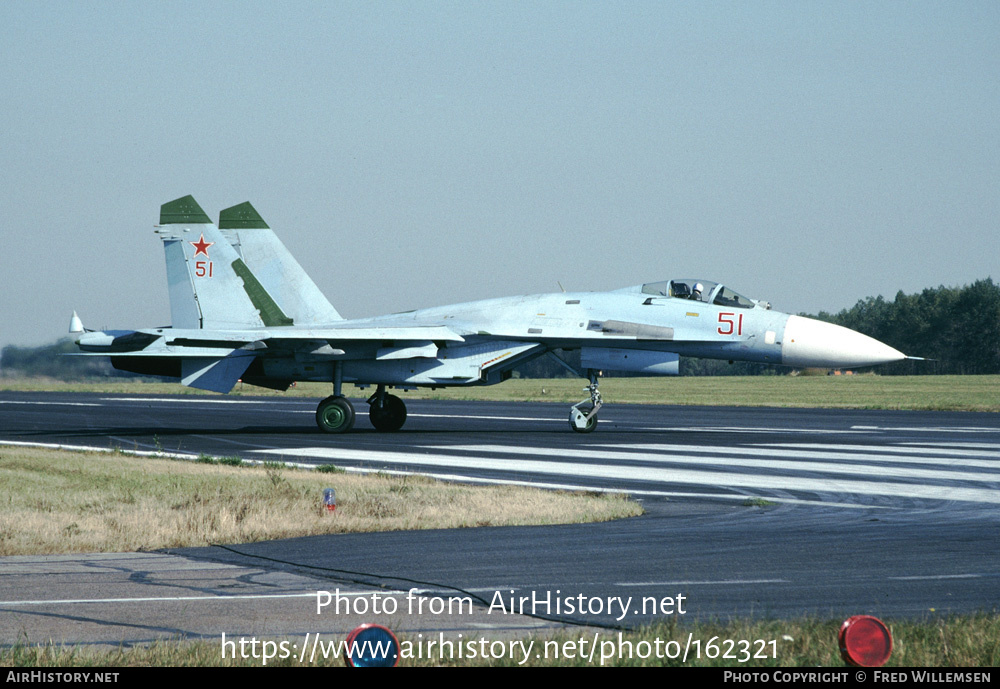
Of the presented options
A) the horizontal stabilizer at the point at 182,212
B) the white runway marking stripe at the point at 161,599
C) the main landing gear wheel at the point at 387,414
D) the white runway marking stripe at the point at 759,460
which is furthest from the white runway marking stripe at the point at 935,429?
the white runway marking stripe at the point at 161,599

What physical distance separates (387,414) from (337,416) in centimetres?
196

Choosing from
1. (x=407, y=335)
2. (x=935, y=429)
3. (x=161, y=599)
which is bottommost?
(x=935, y=429)

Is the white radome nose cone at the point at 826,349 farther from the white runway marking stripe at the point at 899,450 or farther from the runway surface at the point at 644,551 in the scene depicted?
the white runway marking stripe at the point at 899,450

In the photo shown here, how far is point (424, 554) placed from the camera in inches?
388

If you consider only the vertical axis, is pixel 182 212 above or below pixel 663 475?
above

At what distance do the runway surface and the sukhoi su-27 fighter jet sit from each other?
7.14 feet

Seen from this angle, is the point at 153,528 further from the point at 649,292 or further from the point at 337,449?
the point at 649,292

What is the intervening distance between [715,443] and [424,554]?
1432 centimetres

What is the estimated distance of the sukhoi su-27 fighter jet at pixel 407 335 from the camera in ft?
78.3

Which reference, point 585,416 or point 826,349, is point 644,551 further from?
point 585,416

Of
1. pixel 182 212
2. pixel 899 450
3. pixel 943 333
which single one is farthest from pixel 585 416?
pixel 943 333

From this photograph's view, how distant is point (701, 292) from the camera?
80.1 feet

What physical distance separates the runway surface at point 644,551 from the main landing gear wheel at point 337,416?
Answer: 6.94 feet

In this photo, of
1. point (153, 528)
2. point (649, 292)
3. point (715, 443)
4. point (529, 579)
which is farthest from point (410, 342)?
point (529, 579)
